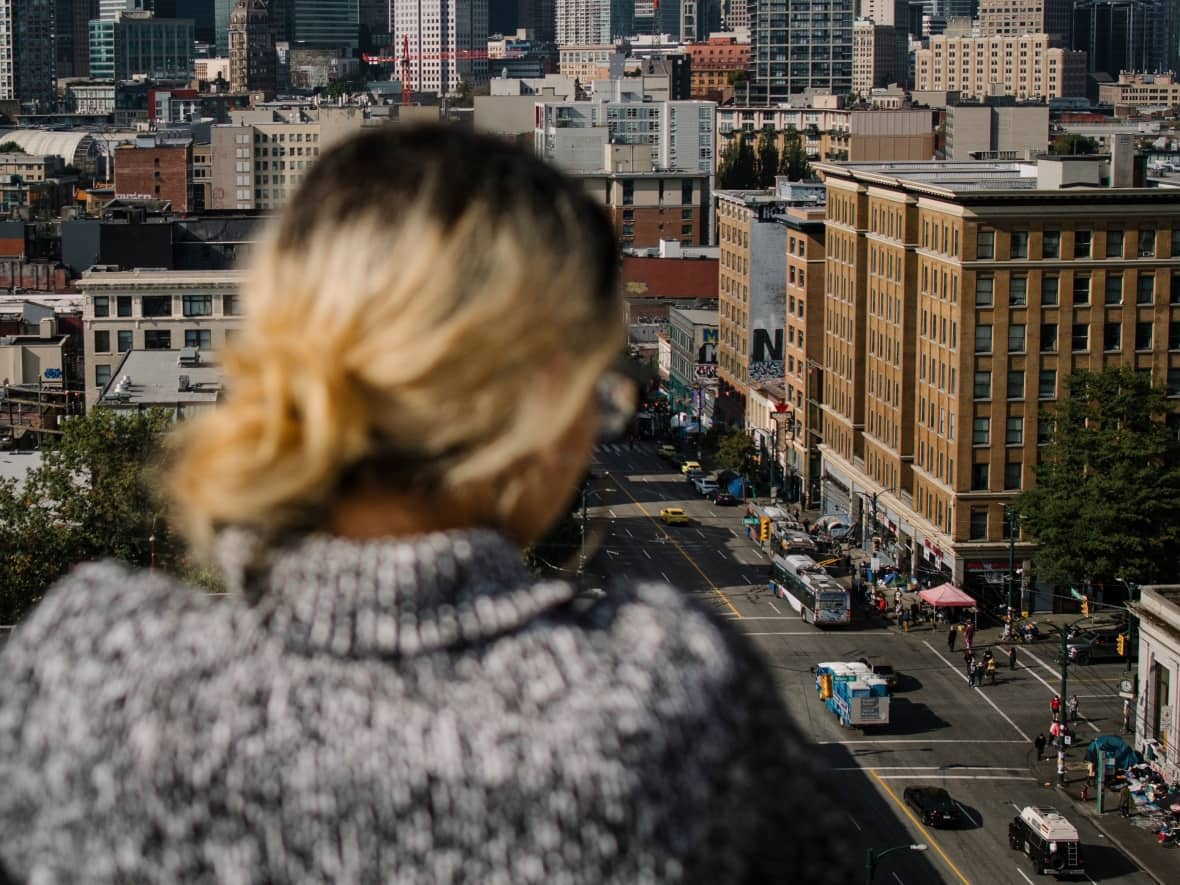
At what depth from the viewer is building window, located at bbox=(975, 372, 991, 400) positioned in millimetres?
78812

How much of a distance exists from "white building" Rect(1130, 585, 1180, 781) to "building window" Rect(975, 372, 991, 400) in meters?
17.9

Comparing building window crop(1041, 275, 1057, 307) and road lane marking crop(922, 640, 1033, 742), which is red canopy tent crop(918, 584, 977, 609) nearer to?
road lane marking crop(922, 640, 1033, 742)

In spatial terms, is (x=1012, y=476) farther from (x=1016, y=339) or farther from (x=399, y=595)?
(x=399, y=595)

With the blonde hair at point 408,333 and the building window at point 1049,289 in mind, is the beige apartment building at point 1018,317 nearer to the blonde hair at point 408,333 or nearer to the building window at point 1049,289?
the building window at point 1049,289

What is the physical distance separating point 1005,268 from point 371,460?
7571cm

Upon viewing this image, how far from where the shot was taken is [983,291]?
78250 millimetres

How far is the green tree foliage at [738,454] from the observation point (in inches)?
4144

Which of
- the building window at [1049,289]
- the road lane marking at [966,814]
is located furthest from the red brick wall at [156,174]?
the road lane marking at [966,814]

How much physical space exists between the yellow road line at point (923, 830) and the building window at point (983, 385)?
2300 cm

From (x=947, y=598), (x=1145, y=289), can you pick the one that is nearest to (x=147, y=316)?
(x=947, y=598)

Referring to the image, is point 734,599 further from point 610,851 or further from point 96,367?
point 610,851

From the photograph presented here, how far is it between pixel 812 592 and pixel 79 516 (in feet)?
88.2

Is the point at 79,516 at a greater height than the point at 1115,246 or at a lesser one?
lesser

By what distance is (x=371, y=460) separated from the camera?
388 centimetres
